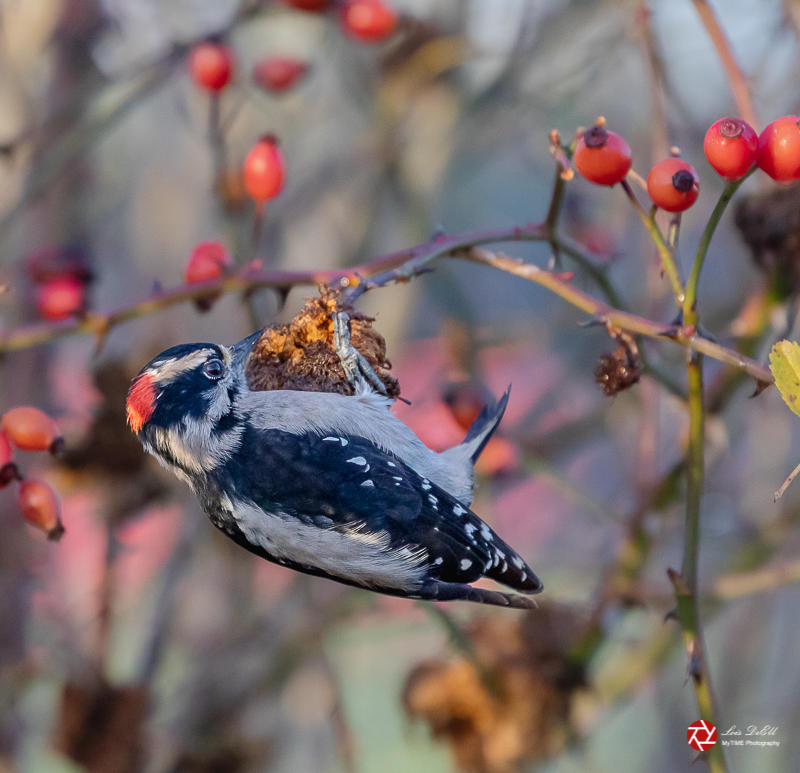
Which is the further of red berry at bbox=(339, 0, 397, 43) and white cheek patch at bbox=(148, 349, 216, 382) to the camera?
red berry at bbox=(339, 0, 397, 43)

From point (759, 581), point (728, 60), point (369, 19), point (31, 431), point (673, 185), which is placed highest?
point (369, 19)

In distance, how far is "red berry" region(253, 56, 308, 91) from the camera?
279cm

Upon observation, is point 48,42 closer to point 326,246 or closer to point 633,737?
point 326,246

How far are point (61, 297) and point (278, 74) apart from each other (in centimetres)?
114

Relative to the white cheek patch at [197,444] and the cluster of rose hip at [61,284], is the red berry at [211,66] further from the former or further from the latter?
the white cheek patch at [197,444]

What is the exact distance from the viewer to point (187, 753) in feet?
9.16

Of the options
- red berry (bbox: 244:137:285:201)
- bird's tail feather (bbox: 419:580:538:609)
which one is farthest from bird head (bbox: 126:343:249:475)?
bird's tail feather (bbox: 419:580:538:609)

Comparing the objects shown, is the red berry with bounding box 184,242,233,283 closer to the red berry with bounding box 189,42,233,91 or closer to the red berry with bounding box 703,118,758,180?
the red berry with bounding box 189,42,233,91

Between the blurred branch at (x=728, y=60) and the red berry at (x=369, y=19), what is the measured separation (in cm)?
99

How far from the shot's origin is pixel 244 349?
1.78m

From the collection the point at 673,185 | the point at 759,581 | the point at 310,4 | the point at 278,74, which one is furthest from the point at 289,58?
the point at 759,581

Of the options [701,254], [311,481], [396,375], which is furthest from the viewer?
[396,375]

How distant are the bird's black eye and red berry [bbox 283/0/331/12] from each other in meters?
1.18

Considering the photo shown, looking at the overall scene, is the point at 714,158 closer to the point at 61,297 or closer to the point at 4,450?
the point at 4,450
